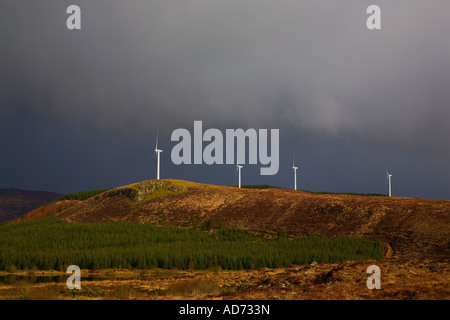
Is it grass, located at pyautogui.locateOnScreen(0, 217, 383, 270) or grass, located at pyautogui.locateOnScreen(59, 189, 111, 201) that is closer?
grass, located at pyautogui.locateOnScreen(0, 217, 383, 270)

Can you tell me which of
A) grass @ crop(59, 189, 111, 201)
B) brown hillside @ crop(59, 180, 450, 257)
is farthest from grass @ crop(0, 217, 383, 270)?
grass @ crop(59, 189, 111, 201)

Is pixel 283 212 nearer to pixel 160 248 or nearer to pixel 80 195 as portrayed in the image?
pixel 160 248

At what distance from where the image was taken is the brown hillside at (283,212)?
176ft

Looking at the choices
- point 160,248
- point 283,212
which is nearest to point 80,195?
point 283,212

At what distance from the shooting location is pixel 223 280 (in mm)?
36375

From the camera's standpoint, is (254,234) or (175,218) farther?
(175,218)

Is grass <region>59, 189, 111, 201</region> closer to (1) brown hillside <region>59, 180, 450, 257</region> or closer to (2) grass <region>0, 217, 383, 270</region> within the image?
(1) brown hillside <region>59, 180, 450, 257</region>

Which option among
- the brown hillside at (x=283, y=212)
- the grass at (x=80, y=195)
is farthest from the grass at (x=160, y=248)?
the grass at (x=80, y=195)

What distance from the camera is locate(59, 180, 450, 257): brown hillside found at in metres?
53.6

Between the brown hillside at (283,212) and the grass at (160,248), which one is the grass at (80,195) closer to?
the brown hillside at (283,212)

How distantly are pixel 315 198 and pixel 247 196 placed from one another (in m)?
12.6

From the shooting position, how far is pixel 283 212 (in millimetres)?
69375
